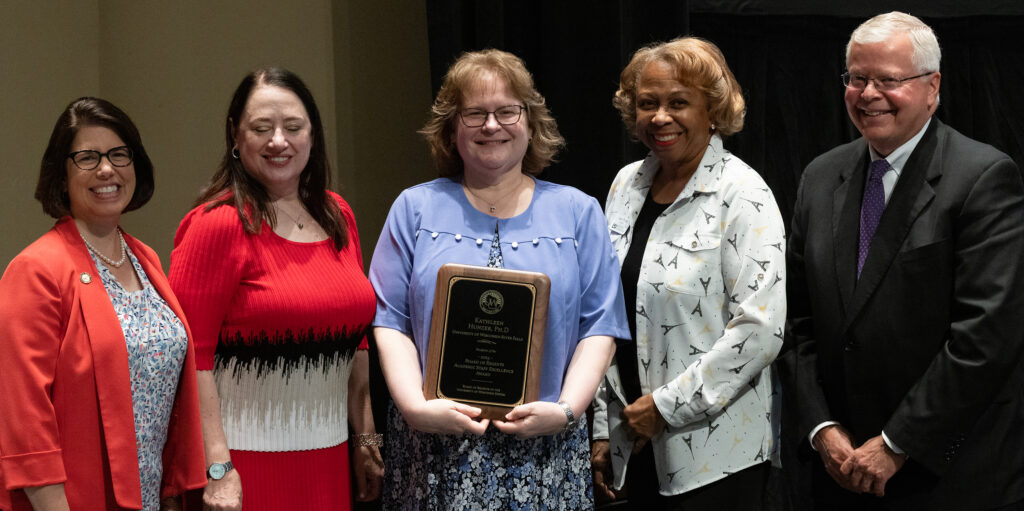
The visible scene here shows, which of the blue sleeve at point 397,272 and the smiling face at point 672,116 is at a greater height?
the smiling face at point 672,116

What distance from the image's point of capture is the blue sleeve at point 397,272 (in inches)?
102

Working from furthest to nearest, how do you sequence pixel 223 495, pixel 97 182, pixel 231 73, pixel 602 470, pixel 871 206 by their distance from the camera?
pixel 231 73, pixel 602 470, pixel 871 206, pixel 223 495, pixel 97 182

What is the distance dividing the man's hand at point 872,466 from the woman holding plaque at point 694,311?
0.22 metres

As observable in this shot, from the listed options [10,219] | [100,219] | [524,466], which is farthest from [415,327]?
[10,219]

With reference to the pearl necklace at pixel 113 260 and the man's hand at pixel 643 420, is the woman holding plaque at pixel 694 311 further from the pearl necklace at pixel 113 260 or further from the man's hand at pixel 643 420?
the pearl necklace at pixel 113 260

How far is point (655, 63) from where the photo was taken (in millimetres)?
2875

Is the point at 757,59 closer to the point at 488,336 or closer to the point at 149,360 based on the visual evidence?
the point at 488,336

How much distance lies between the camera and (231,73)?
418 centimetres

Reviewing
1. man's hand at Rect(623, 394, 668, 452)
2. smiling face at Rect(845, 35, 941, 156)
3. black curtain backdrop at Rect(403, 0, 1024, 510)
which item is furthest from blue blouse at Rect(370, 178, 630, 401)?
black curtain backdrop at Rect(403, 0, 1024, 510)

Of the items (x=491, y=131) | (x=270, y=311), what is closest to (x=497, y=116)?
(x=491, y=131)

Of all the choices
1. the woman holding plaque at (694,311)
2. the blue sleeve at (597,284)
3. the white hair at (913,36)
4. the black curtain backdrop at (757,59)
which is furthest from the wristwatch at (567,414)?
the black curtain backdrop at (757,59)

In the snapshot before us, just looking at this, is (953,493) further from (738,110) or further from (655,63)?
(655,63)

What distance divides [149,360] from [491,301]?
0.78 meters

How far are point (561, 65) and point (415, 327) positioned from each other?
164cm
